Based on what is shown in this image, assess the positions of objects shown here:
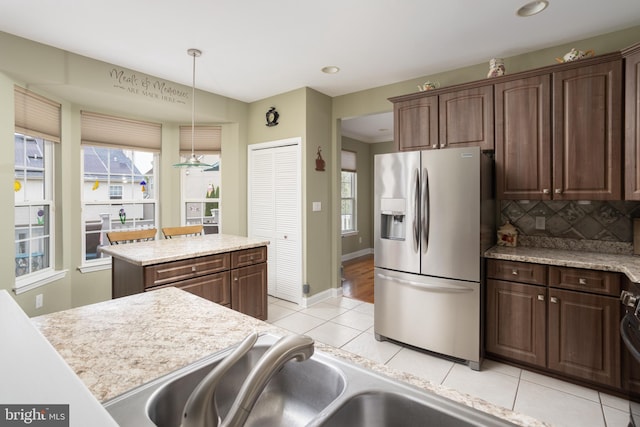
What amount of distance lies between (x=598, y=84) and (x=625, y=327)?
67.3 inches

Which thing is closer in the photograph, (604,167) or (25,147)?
(604,167)

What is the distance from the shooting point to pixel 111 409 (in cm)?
70

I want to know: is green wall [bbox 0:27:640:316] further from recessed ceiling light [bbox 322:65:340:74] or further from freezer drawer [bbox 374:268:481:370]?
freezer drawer [bbox 374:268:481:370]

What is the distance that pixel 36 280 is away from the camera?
3102 mm

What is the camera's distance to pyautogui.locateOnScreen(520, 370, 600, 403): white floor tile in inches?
86.7

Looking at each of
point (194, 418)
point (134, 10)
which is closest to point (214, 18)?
point (134, 10)

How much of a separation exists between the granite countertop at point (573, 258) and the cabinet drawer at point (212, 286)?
2.21m

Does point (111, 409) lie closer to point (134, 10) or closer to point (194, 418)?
point (194, 418)

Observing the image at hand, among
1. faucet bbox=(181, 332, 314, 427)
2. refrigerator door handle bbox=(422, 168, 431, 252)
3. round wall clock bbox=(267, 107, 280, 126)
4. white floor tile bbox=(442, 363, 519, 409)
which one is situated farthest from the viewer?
round wall clock bbox=(267, 107, 280, 126)

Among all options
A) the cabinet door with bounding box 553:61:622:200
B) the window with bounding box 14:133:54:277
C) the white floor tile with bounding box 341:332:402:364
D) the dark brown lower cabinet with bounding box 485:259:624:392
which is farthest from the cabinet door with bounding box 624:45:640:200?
the window with bounding box 14:133:54:277

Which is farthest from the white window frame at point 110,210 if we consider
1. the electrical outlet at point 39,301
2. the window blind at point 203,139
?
the electrical outlet at point 39,301

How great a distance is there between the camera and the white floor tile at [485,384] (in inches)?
86.3

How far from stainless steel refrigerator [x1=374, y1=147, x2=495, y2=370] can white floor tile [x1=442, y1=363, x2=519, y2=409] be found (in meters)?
0.10

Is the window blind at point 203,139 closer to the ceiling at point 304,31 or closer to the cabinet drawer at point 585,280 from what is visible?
the ceiling at point 304,31
